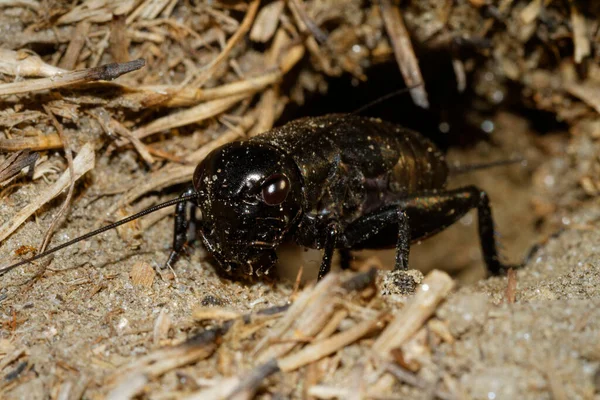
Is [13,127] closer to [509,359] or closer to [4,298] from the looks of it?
[4,298]

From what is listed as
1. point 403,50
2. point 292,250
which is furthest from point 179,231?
point 403,50

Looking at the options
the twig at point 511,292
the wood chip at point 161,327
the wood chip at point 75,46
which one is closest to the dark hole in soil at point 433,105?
the wood chip at point 75,46

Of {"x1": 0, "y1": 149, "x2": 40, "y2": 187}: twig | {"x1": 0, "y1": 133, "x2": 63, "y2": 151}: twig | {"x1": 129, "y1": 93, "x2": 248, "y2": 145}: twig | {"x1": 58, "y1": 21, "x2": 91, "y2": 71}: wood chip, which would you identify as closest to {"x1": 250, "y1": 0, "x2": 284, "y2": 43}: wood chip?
{"x1": 129, "y1": 93, "x2": 248, "y2": 145}: twig

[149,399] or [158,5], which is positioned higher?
[158,5]

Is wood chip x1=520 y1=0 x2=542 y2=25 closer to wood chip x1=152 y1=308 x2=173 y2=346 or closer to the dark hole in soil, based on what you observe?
the dark hole in soil

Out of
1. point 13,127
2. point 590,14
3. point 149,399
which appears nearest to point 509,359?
point 149,399

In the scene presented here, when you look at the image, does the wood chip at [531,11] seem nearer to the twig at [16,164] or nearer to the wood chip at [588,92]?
the wood chip at [588,92]
